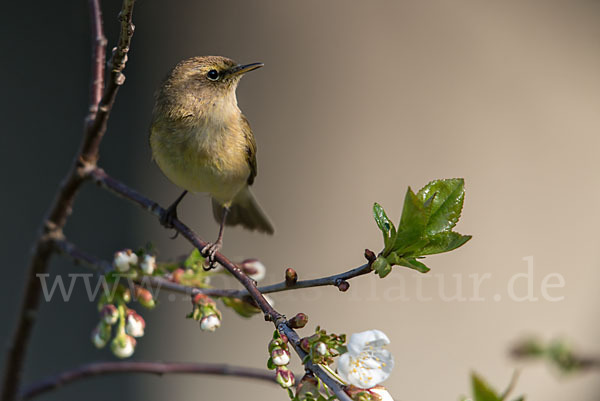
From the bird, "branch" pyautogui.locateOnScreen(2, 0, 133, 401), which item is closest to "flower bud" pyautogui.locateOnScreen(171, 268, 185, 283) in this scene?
"branch" pyautogui.locateOnScreen(2, 0, 133, 401)

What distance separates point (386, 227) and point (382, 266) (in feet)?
0.25

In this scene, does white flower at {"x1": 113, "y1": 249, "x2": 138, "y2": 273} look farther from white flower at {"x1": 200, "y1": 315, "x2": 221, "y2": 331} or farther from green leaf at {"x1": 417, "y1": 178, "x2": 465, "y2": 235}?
green leaf at {"x1": 417, "y1": 178, "x2": 465, "y2": 235}

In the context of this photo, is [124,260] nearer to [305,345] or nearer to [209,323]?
[209,323]

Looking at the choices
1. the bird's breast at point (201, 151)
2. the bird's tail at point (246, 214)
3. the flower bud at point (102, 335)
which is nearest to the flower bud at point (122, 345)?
the flower bud at point (102, 335)

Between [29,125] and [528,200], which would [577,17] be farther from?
[29,125]

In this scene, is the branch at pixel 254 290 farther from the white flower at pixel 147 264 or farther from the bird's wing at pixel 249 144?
the bird's wing at pixel 249 144

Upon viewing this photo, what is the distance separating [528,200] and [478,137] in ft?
1.59

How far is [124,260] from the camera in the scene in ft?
3.84

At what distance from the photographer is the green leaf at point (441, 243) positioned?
89cm

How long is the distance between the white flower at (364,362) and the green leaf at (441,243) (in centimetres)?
15

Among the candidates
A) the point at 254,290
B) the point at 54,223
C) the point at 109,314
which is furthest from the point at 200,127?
the point at 254,290

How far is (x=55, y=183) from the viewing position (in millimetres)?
3658

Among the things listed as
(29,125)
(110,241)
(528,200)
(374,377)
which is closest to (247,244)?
(110,241)

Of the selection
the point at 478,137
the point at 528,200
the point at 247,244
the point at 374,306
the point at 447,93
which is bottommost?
the point at 374,306
